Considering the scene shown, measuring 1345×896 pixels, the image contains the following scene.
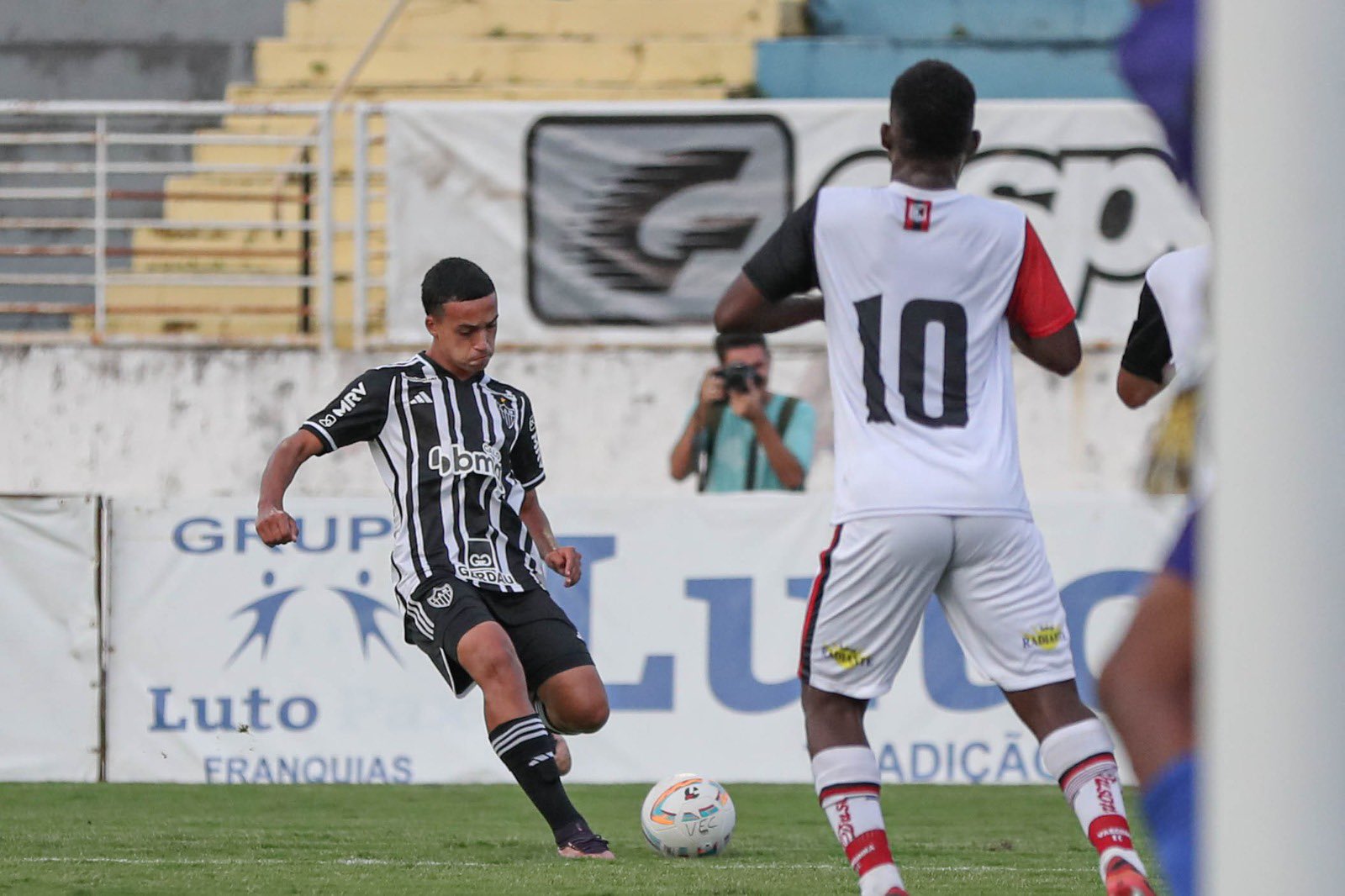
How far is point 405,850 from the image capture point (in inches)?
251

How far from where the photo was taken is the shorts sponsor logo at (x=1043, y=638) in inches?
166

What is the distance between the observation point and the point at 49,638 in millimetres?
9492

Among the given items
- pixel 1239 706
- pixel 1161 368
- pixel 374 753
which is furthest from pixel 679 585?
pixel 1239 706

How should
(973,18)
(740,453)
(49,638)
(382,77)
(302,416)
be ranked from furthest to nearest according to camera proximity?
(973,18)
(382,77)
(302,416)
(740,453)
(49,638)

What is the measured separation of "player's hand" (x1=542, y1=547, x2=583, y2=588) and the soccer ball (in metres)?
0.71

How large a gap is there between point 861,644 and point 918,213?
91 centimetres

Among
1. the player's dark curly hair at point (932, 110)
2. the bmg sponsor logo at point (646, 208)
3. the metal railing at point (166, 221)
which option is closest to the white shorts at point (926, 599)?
the player's dark curly hair at point (932, 110)

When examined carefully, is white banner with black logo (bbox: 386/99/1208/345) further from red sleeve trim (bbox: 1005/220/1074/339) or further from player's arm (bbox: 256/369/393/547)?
red sleeve trim (bbox: 1005/220/1074/339)

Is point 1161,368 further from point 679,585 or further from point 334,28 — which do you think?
point 334,28

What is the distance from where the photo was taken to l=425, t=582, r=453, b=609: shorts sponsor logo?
20.2ft

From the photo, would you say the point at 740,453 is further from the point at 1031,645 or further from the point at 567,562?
the point at 1031,645

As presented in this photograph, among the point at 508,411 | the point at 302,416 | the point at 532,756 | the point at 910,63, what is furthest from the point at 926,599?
the point at 910,63

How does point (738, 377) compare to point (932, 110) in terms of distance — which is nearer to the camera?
point (932, 110)

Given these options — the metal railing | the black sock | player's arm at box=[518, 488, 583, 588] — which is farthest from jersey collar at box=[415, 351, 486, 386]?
the metal railing
